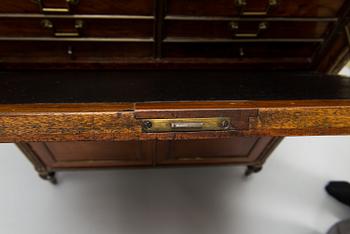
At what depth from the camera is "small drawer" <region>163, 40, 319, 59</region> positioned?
0.71m

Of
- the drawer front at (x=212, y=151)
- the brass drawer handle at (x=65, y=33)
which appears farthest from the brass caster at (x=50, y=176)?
the brass drawer handle at (x=65, y=33)

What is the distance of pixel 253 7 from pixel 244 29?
0.20ft

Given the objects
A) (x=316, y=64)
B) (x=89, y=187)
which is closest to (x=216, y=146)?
(x=316, y=64)

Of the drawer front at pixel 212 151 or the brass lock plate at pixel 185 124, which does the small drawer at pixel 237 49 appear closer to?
the drawer front at pixel 212 151

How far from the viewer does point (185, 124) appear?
1.38ft

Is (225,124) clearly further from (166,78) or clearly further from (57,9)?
(57,9)

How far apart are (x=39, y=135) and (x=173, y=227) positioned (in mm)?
602

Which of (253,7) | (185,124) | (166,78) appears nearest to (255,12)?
(253,7)

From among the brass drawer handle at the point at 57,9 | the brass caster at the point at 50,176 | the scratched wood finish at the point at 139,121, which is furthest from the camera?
the brass caster at the point at 50,176

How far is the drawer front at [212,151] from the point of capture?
783 mm

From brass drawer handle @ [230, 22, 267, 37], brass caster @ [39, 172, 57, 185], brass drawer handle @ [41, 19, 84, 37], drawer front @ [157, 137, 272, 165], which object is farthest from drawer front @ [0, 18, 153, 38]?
brass caster @ [39, 172, 57, 185]

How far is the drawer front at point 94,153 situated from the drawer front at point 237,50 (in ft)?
0.82

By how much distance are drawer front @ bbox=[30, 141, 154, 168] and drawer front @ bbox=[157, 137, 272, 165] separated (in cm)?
5

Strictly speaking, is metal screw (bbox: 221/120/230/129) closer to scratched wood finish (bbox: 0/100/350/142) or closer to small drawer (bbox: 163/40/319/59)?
scratched wood finish (bbox: 0/100/350/142)
